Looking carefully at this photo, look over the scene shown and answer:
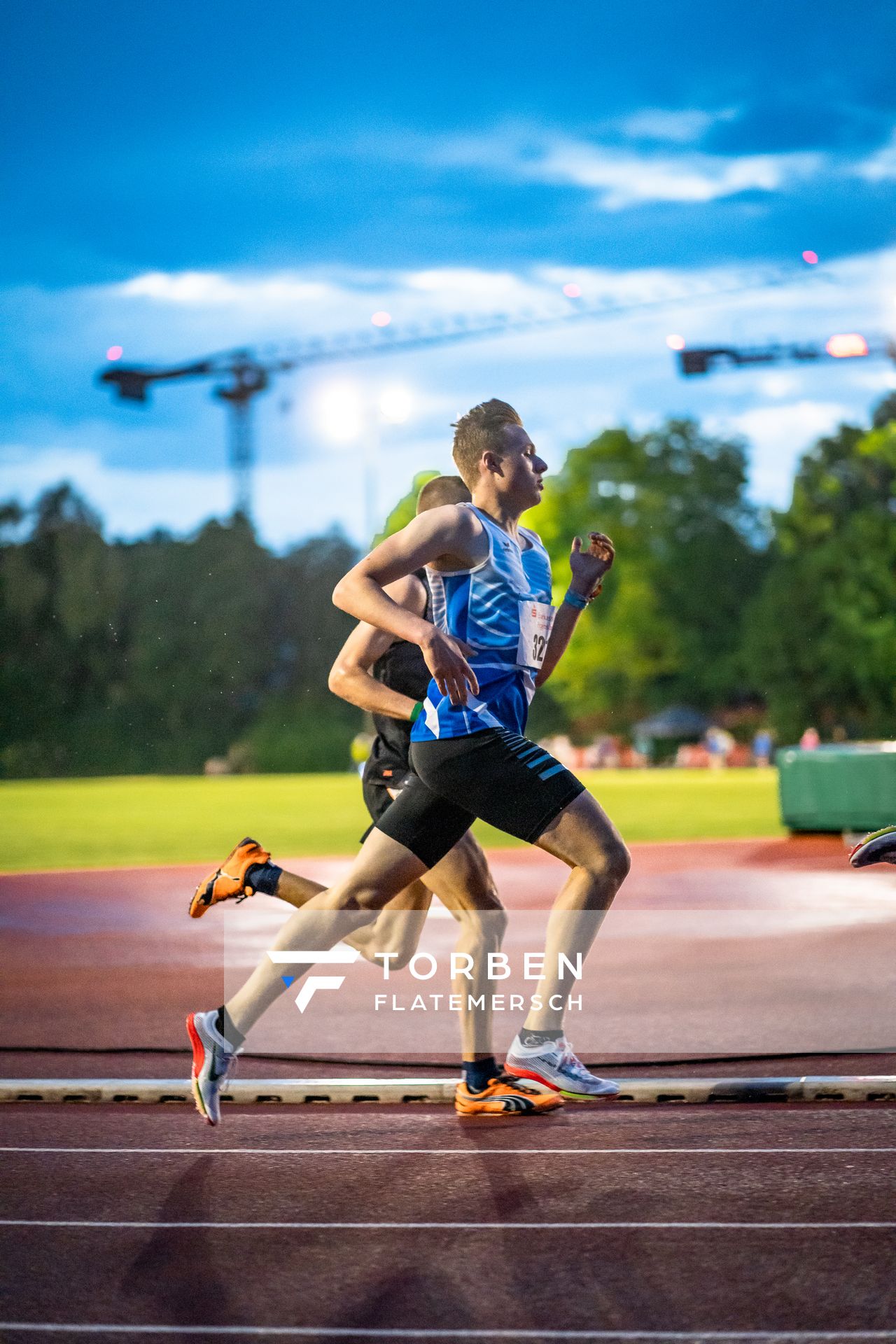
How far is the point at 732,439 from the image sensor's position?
69.9 meters

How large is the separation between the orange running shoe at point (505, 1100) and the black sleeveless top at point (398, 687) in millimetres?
1037

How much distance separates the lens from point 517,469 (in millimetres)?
4793

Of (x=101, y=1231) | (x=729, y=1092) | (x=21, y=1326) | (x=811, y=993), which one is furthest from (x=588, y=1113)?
(x=811, y=993)

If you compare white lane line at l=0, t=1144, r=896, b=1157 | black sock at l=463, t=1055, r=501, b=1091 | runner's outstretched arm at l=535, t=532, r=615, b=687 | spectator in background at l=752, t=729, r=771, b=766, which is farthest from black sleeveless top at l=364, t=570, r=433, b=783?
spectator in background at l=752, t=729, r=771, b=766

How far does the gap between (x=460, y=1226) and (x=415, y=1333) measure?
0.74 metres

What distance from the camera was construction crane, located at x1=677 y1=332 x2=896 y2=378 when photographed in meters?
33.6

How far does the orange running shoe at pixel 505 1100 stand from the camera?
479cm

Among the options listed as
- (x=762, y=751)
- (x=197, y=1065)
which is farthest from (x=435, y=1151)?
(x=762, y=751)

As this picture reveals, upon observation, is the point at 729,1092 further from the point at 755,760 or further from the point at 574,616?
the point at 755,760

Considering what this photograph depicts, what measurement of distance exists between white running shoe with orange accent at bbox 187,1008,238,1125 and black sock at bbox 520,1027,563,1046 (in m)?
0.84

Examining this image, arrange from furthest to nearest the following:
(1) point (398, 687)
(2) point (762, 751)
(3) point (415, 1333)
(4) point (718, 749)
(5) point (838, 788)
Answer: (4) point (718, 749)
(2) point (762, 751)
(5) point (838, 788)
(1) point (398, 687)
(3) point (415, 1333)

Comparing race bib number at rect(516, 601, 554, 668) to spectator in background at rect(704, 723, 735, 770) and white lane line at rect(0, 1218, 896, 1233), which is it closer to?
white lane line at rect(0, 1218, 896, 1233)

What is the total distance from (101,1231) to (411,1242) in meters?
0.74

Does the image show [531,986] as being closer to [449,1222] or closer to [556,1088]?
[556,1088]
